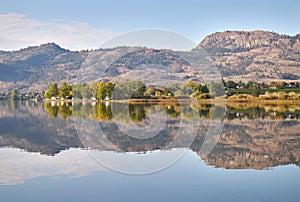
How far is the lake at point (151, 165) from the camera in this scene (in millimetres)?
10359

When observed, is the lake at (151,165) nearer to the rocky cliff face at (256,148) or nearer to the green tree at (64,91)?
the rocky cliff face at (256,148)

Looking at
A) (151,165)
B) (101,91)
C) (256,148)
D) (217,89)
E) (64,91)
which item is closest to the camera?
(151,165)

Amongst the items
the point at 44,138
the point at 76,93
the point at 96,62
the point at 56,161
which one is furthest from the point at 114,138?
the point at 96,62

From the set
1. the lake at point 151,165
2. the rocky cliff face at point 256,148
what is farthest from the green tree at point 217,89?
the lake at point 151,165

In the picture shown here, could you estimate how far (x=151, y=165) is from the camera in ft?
46.3

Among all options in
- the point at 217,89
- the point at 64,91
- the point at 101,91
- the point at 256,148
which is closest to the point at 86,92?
the point at 64,91

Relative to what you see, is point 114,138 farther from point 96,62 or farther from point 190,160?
point 96,62

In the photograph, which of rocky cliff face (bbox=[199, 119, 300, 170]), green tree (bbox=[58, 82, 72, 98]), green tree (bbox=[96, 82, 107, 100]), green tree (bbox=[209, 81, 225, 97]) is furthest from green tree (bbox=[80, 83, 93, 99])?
rocky cliff face (bbox=[199, 119, 300, 170])

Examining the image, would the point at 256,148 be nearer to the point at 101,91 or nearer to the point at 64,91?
the point at 101,91

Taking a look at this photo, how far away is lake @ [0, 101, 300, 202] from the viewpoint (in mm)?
10359

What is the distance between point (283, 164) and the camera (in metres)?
14.3

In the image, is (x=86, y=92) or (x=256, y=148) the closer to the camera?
(x=256, y=148)

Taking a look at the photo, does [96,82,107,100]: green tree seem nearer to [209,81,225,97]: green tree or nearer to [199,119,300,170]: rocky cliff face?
[209,81,225,97]: green tree

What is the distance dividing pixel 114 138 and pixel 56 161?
6288mm
